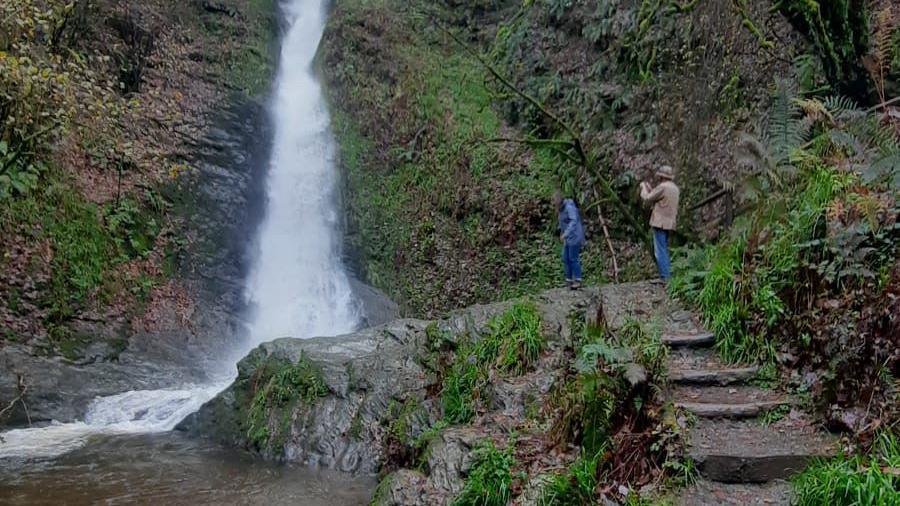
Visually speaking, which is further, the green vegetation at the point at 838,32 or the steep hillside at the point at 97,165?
the steep hillside at the point at 97,165

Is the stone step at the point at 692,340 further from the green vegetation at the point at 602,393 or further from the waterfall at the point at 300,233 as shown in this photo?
the waterfall at the point at 300,233

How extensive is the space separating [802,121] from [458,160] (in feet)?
31.7

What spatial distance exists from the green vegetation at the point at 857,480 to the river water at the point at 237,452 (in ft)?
13.1

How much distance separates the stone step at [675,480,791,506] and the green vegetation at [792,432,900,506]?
12 centimetres

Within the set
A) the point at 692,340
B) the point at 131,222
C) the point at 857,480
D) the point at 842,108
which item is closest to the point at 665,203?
the point at 842,108

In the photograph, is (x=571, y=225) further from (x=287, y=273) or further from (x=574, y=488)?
(x=287, y=273)

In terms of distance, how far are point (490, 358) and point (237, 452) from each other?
130 inches

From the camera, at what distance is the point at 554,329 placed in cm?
735

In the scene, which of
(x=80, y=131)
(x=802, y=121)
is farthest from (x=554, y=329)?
(x=80, y=131)

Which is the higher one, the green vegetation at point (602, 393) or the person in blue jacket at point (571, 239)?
the person in blue jacket at point (571, 239)

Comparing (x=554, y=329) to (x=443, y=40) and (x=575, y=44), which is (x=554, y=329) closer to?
(x=575, y=44)

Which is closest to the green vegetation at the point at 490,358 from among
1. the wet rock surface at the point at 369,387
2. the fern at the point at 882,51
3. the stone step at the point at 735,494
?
the wet rock surface at the point at 369,387

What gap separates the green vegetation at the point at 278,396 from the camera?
792cm

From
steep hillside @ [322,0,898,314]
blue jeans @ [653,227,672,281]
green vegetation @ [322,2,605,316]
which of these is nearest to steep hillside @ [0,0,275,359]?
green vegetation @ [322,2,605,316]
